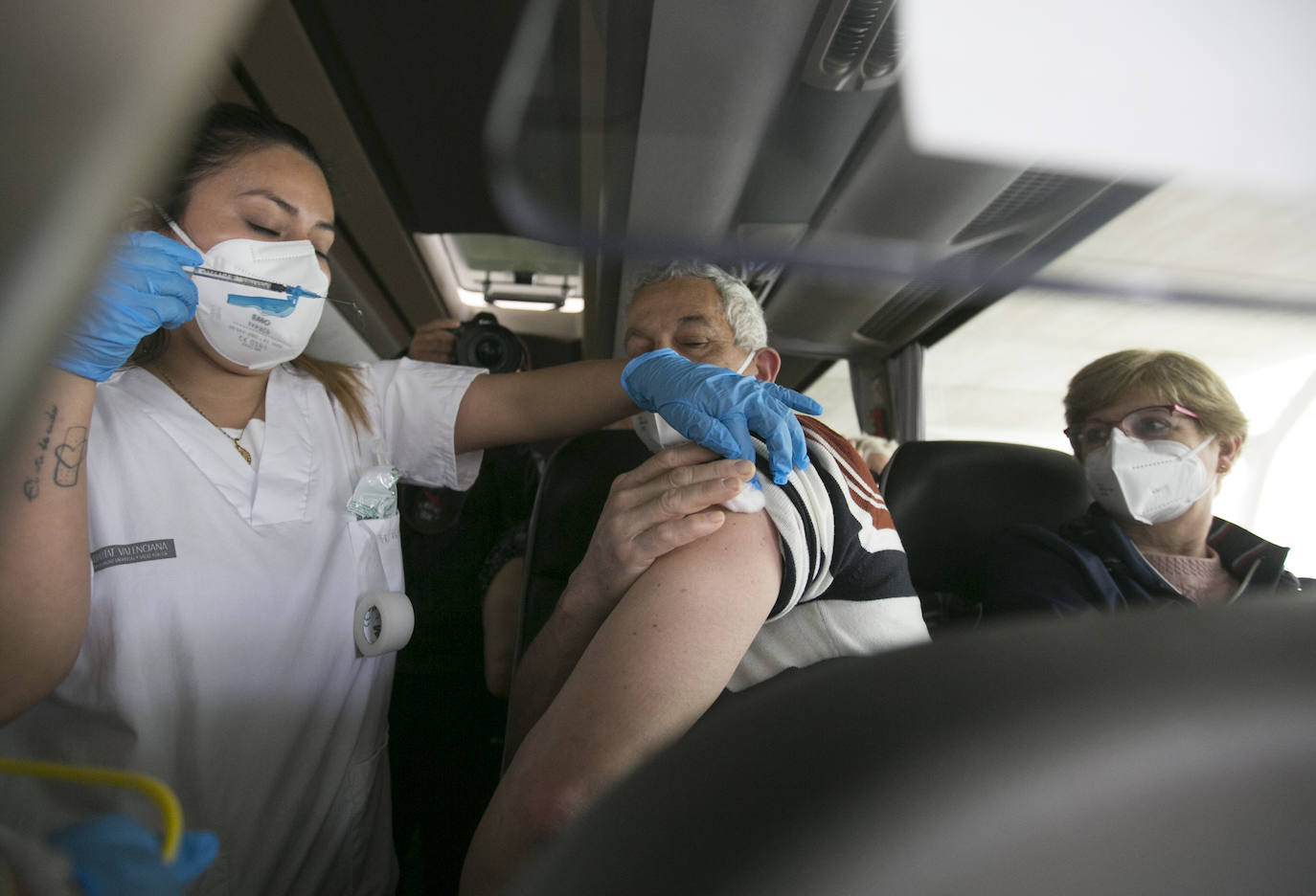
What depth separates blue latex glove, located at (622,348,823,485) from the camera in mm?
924

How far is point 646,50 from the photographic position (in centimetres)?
156

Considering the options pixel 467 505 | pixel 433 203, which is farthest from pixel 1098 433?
pixel 433 203

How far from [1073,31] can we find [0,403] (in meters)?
1.00

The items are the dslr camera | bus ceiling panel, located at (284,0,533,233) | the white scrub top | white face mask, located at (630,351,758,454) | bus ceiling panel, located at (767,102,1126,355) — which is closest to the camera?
the white scrub top

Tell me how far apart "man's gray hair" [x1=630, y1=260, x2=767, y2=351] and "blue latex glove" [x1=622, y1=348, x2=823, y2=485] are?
0.25 meters

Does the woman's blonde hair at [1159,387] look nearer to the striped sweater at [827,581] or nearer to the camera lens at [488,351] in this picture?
the striped sweater at [827,581]

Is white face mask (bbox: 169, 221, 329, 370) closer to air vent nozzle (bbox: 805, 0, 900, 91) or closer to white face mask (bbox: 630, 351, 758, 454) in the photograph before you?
white face mask (bbox: 630, 351, 758, 454)

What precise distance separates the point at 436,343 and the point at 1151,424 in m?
1.69

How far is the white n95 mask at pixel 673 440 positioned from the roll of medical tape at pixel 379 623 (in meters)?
0.50

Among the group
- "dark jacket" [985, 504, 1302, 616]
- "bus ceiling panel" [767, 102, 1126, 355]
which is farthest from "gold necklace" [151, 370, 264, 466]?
"dark jacket" [985, 504, 1302, 616]

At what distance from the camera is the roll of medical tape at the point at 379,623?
1040mm

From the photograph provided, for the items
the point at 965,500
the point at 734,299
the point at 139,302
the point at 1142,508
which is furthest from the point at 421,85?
the point at 1142,508

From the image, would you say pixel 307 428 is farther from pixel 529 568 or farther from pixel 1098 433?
pixel 1098 433

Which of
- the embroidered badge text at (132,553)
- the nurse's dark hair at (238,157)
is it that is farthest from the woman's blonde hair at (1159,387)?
the embroidered badge text at (132,553)
